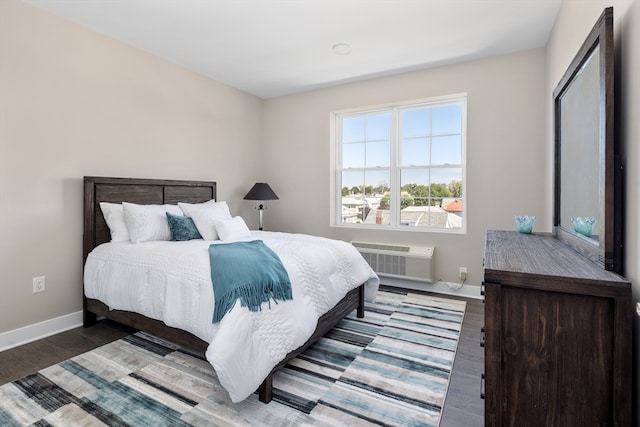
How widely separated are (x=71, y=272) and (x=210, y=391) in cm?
191

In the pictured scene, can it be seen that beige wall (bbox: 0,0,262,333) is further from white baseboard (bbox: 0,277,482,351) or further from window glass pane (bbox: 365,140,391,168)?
window glass pane (bbox: 365,140,391,168)

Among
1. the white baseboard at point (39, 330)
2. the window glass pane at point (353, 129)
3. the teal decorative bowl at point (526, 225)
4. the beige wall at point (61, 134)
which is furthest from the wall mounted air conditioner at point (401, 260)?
the white baseboard at point (39, 330)

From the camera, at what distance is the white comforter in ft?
5.53

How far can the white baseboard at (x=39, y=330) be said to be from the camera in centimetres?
247

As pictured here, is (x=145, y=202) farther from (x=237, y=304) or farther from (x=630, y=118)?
(x=630, y=118)

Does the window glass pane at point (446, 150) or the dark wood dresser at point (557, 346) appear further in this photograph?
the window glass pane at point (446, 150)

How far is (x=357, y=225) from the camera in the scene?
439 cm

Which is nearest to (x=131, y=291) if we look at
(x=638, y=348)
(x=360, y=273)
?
(x=360, y=273)

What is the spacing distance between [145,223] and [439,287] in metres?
3.23

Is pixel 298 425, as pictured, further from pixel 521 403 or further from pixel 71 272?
pixel 71 272

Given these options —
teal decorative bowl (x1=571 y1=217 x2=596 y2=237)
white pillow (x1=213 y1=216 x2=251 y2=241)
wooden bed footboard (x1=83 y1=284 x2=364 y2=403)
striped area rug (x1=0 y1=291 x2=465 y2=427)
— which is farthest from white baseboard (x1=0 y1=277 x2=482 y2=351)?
teal decorative bowl (x1=571 y1=217 x2=596 y2=237)

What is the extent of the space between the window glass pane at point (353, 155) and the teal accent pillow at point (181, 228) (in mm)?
2295

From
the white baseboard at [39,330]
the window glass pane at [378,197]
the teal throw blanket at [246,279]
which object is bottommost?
the white baseboard at [39,330]

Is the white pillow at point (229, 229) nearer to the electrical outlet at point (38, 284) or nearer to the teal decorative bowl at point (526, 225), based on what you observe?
the electrical outlet at point (38, 284)
